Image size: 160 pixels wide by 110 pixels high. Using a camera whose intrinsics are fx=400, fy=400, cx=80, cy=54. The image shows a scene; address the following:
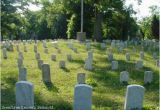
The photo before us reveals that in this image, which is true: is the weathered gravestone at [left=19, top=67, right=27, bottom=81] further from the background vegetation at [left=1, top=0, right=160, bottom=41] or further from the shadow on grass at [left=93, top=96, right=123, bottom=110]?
the background vegetation at [left=1, top=0, right=160, bottom=41]

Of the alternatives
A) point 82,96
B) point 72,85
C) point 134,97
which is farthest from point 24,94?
point 72,85

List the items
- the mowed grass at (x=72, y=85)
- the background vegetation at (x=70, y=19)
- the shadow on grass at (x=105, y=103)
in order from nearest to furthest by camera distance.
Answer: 1. the shadow on grass at (x=105, y=103)
2. the mowed grass at (x=72, y=85)
3. the background vegetation at (x=70, y=19)

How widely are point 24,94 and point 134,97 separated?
7.47 ft

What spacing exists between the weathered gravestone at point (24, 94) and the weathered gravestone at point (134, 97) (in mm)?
1998

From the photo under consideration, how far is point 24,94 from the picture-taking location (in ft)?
26.2

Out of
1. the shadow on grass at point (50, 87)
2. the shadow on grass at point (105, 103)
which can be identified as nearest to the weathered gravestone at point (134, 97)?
the shadow on grass at point (105, 103)

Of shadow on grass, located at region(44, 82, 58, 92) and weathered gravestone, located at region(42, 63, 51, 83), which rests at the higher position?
weathered gravestone, located at region(42, 63, 51, 83)

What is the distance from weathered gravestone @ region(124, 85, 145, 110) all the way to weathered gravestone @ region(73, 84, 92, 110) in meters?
0.86

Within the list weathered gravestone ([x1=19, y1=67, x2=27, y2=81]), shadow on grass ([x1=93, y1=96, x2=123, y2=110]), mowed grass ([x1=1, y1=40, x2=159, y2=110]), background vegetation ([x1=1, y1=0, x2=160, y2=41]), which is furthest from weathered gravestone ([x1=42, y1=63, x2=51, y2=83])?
background vegetation ([x1=1, y1=0, x2=160, y2=41])

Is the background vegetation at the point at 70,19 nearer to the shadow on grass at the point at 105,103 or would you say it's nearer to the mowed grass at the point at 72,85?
the mowed grass at the point at 72,85

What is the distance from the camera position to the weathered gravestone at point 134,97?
8242 mm

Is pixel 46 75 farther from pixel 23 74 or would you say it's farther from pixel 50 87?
pixel 23 74

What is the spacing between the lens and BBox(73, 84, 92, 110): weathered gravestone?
7.91 meters

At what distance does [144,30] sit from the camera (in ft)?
280
